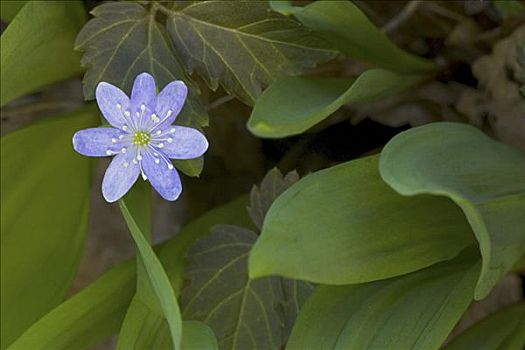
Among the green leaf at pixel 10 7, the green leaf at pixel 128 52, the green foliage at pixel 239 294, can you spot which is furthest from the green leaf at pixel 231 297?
the green leaf at pixel 10 7

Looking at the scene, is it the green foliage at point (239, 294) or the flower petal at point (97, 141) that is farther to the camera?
→ the green foliage at point (239, 294)

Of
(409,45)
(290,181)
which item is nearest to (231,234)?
(290,181)

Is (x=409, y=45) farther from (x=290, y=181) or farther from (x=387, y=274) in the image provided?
(x=387, y=274)

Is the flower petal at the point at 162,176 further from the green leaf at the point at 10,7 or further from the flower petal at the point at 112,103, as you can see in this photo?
the green leaf at the point at 10,7

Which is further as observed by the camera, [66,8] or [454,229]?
[66,8]

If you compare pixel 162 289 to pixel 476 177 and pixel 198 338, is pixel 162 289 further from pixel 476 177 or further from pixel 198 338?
pixel 476 177

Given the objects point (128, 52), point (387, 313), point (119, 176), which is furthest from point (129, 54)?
point (387, 313)

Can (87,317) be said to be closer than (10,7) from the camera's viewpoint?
Yes
